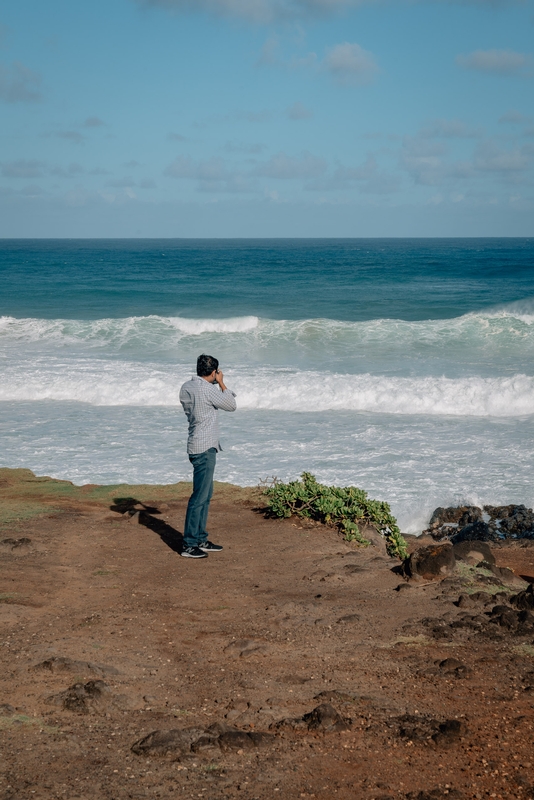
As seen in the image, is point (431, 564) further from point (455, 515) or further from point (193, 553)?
point (455, 515)

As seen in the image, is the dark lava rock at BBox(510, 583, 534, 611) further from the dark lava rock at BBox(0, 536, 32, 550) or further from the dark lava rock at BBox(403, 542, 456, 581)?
the dark lava rock at BBox(0, 536, 32, 550)

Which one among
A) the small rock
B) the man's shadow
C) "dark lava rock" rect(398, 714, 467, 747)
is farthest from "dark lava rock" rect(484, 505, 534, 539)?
"dark lava rock" rect(398, 714, 467, 747)

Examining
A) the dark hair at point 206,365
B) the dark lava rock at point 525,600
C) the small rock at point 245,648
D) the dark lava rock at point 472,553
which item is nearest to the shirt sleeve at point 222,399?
the dark hair at point 206,365

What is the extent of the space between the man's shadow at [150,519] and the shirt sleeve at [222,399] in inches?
57.6

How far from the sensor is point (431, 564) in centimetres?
671

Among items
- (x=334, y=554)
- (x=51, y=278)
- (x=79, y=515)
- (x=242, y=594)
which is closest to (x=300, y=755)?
(x=242, y=594)

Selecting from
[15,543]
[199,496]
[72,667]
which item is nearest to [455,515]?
[199,496]

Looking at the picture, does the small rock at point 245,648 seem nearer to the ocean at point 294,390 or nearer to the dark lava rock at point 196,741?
the dark lava rock at point 196,741

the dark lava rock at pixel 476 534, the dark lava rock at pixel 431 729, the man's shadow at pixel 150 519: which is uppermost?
the dark lava rock at pixel 431 729

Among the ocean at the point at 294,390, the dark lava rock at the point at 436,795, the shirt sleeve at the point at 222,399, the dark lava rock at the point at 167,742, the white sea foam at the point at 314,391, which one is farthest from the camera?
the white sea foam at the point at 314,391

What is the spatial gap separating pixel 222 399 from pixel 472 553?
2.80 meters

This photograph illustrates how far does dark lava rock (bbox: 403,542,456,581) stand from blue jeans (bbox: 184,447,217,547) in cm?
183

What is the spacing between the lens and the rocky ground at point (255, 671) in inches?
147

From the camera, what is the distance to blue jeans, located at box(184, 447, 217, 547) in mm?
6879
